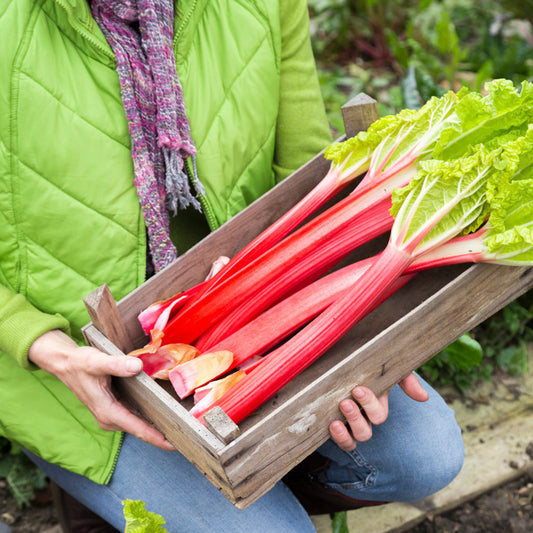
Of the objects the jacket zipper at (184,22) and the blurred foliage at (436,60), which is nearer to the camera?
the jacket zipper at (184,22)

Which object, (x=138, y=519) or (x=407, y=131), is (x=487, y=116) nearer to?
(x=407, y=131)

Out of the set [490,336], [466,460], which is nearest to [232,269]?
[466,460]

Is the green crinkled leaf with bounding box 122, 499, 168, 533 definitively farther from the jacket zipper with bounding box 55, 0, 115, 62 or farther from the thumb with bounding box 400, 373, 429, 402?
the jacket zipper with bounding box 55, 0, 115, 62

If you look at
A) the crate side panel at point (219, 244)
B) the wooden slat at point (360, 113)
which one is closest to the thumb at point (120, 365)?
the crate side panel at point (219, 244)

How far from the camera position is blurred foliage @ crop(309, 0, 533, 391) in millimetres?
2414

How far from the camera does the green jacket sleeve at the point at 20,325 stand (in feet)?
4.54

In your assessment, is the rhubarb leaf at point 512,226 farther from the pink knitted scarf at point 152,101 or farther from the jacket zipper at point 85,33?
the jacket zipper at point 85,33

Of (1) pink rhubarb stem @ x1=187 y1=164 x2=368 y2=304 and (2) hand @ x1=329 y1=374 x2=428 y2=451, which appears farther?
(1) pink rhubarb stem @ x1=187 y1=164 x2=368 y2=304

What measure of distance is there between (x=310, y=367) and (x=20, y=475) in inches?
51.4

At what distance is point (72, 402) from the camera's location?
1.56 m

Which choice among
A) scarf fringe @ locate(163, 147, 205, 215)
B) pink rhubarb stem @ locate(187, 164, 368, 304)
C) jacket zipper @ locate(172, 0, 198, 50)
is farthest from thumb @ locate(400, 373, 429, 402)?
jacket zipper @ locate(172, 0, 198, 50)

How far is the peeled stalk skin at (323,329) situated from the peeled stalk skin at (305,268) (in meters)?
0.11

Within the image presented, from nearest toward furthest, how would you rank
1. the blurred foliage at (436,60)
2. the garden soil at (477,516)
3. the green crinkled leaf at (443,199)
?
the green crinkled leaf at (443,199), the garden soil at (477,516), the blurred foliage at (436,60)

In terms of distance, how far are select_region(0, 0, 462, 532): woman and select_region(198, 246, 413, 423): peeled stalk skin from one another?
5.1 inches
